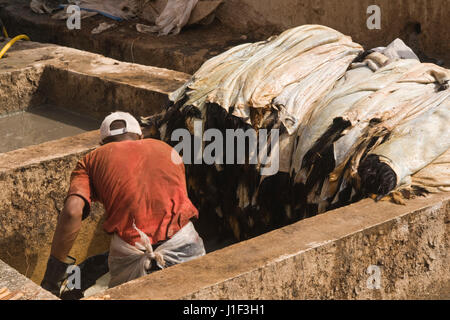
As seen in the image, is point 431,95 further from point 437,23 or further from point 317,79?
point 437,23

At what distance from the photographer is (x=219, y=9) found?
427 inches

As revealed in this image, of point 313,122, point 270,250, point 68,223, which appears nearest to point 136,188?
point 68,223

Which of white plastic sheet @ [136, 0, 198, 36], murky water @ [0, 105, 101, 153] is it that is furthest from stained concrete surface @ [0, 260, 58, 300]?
white plastic sheet @ [136, 0, 198, 36]

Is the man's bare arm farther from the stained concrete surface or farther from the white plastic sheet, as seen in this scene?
the white plastic sheet

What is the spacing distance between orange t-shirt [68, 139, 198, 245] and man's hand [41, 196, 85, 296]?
0.08m

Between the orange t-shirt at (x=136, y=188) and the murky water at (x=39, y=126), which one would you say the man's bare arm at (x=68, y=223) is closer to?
the orange t-shirt at (x=136, y=188)

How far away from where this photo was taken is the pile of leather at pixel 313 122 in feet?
14.6

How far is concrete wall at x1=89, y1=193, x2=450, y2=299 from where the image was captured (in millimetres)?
3516

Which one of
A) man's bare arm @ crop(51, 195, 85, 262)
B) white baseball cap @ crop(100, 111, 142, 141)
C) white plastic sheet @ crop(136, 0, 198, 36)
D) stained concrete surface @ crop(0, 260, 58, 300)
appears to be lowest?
white plastic sheet @ crop(136, 0, 198, 36)

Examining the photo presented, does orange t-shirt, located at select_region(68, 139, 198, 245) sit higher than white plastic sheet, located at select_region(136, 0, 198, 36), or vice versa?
orange t-shirt, located at select_region(68, 139, 198, 245)

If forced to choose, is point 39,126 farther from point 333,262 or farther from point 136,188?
point 333,262

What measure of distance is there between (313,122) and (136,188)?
1.25m

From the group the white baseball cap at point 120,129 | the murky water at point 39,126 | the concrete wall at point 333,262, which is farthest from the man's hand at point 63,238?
the murky water at point 39,126

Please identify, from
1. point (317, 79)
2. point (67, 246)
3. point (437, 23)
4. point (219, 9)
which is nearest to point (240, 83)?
point (317, 79)
